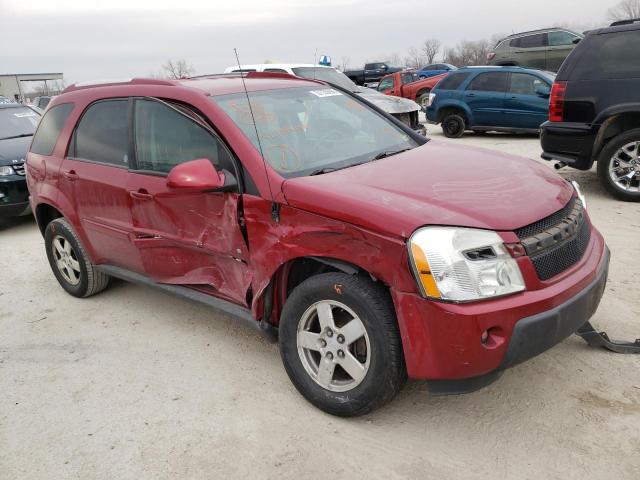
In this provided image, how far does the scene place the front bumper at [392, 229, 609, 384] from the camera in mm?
2258

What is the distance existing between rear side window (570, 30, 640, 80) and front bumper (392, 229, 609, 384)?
461cm

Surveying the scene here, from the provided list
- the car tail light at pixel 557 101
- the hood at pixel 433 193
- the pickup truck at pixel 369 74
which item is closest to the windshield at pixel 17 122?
the hood at pixel 433 193

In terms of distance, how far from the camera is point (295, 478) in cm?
241

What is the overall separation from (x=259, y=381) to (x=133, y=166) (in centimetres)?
163

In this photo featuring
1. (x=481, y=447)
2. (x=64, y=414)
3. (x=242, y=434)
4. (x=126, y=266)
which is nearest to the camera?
(x=481, y=447)

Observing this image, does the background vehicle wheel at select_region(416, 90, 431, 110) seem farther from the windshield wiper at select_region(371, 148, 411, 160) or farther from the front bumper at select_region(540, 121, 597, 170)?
the windshield wiper at select_region(371, 148, 411, 160)

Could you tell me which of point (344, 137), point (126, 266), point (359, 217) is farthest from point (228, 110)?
point (126, 266)

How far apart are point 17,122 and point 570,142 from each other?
772cm

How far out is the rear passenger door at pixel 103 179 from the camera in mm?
3711

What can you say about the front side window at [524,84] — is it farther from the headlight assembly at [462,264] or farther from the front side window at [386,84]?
the headlight assembly at [462,264]

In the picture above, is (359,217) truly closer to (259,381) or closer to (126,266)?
(259,381)

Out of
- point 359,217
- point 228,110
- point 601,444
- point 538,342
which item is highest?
point 228,110

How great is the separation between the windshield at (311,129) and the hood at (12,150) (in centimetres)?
504

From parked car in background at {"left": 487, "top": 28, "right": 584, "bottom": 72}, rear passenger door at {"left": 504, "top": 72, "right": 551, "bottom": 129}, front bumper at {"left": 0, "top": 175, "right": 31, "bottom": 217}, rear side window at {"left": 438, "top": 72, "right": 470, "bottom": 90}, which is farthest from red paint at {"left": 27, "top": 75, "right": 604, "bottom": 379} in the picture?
parked car in background at {"left": 487, "top": 28, "right": 584, "bottom": 72}
